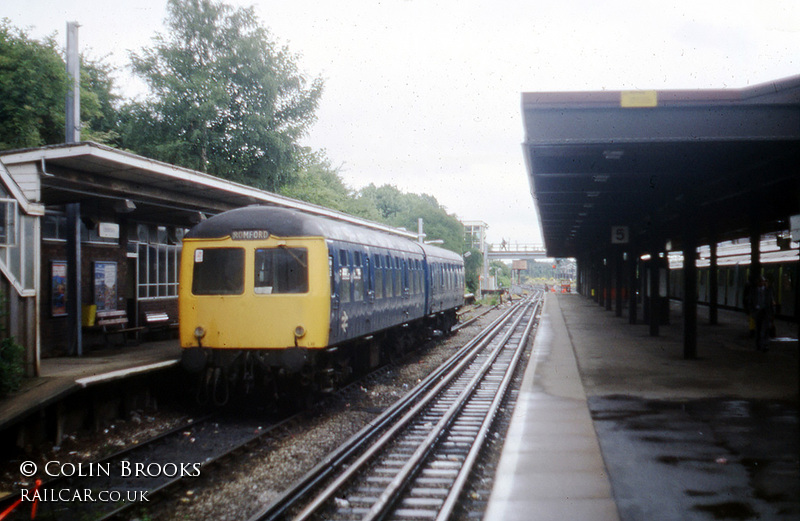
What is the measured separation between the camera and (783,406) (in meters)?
9.41

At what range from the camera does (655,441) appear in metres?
7.82

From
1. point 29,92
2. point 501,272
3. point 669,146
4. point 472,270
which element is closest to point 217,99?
point 29,92

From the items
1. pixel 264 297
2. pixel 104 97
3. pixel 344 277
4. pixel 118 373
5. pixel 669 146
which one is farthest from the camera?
pixel 104 97

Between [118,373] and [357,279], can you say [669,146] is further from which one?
[118,373]

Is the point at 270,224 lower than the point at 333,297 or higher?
higher

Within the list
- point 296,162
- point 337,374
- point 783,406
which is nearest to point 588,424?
point 783,406

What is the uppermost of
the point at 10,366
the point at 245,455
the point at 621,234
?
the point at 621,234

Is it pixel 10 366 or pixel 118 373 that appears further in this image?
pixel 118 373

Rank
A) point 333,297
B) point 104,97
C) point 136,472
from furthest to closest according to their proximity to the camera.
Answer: point 104,97
point 333,297
point 136,472

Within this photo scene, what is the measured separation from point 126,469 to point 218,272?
3294mm

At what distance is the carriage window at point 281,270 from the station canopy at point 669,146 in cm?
378

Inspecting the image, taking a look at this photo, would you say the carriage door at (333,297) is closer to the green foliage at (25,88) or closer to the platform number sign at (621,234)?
the green foliage at (25,88)

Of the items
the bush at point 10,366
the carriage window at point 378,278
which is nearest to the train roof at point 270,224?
the carriage window at point 378,278

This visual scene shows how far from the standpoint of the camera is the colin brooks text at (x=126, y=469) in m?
7.21
